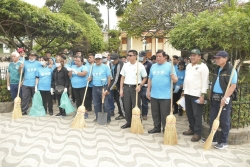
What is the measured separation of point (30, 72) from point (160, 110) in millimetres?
3770

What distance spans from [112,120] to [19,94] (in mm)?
2866

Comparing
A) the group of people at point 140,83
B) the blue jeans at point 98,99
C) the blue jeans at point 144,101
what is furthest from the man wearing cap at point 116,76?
the blue jeans at point 144,101

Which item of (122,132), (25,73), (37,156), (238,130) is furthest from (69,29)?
(238,130)

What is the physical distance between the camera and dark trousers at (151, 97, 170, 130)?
15.1ft

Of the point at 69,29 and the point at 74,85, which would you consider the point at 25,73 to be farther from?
the point at 69,29

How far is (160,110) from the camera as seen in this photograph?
4750mm

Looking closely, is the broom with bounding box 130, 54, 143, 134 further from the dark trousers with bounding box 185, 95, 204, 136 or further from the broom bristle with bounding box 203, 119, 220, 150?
the broom bristle with bounding box 203, 119, 220, 150

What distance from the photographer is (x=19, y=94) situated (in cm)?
655

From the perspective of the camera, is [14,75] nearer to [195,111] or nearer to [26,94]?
[26,94]

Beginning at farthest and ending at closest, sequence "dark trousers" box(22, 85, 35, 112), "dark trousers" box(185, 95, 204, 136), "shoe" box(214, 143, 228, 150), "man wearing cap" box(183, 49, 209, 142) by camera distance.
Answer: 1. "dark trousers" box(22, 85, 35, 112)
2. "dark trousers" box(185, 95, 204, 136)
3. "man wearing cap" box(183, 49, 209, 142)
4. "shoe" box(214, 143, 228, 150)

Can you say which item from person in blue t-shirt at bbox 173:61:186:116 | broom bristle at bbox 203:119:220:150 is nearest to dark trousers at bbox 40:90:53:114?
person in blue t-shirt at bbox 173:61:186:116

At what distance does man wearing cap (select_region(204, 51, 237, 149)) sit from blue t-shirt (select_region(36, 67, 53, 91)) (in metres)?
4.28

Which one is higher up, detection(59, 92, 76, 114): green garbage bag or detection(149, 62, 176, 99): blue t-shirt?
detection(149, 62, 176, 99): blue t-shirt

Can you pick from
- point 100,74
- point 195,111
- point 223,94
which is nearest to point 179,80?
point 195,111
